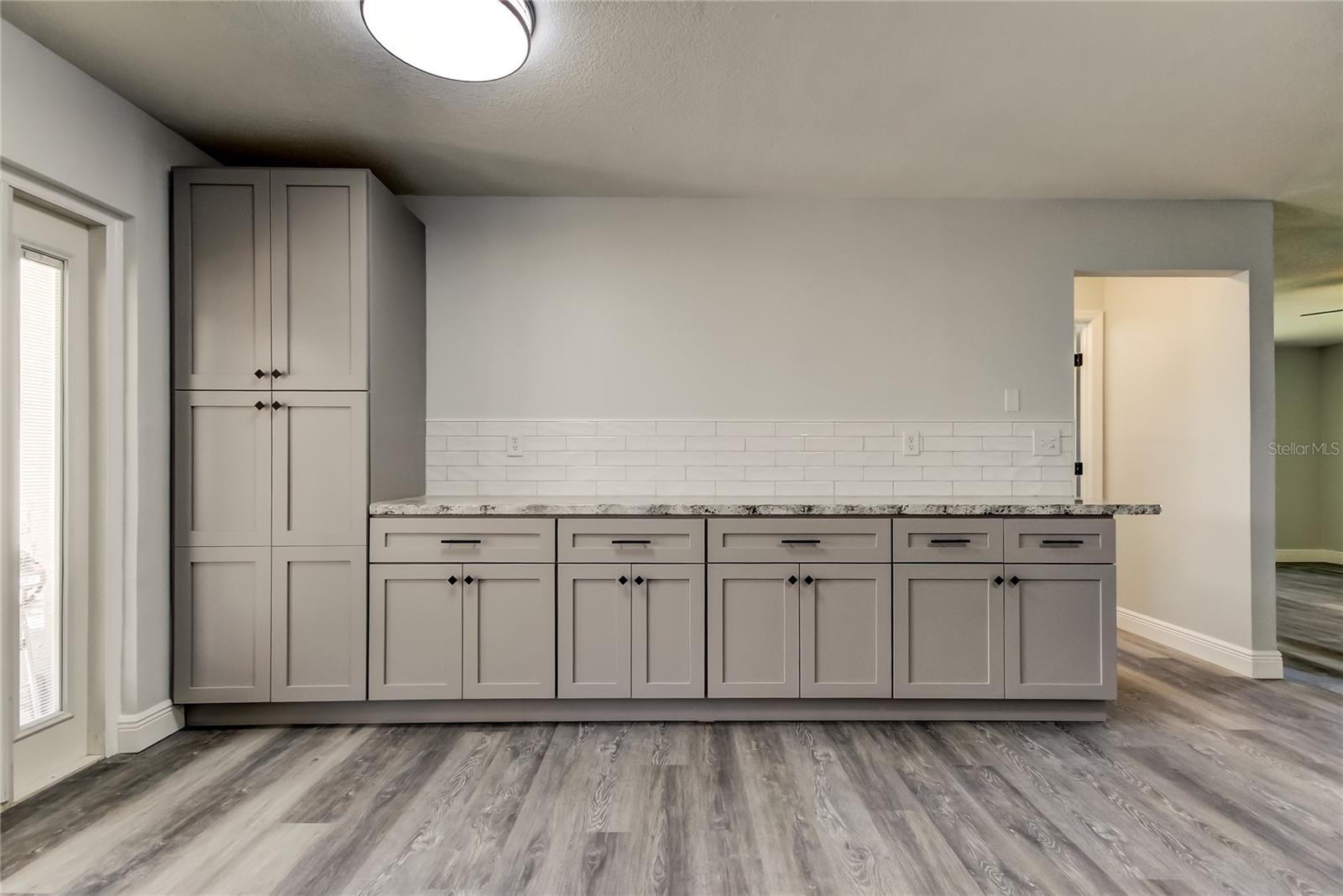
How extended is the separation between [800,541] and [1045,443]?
1509 mm

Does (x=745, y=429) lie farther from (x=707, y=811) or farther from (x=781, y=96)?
(x=707, y=811)

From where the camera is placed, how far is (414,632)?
2729 millimetres

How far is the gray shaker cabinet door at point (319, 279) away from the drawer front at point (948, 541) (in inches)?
90.7

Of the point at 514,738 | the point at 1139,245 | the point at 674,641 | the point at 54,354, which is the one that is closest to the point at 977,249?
the point at 1139,245

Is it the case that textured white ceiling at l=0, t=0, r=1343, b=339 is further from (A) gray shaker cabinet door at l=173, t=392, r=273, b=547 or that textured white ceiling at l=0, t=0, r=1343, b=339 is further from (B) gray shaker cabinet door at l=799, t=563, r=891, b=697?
(B) gray shaker cabinet door at l=799, t=563, r=891, b=697

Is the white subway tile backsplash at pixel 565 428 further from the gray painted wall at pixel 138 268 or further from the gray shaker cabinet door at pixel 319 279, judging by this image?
the gray painted wall at pixel 138 268

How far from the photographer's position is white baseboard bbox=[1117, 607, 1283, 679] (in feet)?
11.1

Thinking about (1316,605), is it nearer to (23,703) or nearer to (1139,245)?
(1139,245)

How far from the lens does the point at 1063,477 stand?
334 centimetres

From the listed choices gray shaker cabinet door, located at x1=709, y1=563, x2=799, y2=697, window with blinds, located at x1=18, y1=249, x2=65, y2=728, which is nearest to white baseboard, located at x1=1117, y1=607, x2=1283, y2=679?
gray shaker cabinet door, located at x1=709, y1=563, x2=799, y2=697

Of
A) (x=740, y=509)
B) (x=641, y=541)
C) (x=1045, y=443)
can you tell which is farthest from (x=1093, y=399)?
(x=641, y=541)

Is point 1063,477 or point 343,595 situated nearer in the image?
point 343,595

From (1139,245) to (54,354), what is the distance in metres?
4.63

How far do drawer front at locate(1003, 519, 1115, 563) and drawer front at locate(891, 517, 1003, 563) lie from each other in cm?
5
